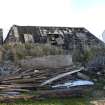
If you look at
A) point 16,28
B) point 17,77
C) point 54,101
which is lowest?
point 54,101

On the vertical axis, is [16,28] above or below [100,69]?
above

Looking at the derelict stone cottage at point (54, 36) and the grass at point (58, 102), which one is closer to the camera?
the grass at point (58, 102)

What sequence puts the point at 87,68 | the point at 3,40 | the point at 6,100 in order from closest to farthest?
the point at 6,100
the point at 87,68
the point at 3,40

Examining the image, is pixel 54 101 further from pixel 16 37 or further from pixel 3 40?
pixel 3 40

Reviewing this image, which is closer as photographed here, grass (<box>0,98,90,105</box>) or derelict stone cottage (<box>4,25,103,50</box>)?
grass (<box>0,98,90,105</box>)

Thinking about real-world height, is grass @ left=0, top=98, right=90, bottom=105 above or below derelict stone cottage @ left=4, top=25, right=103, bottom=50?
below

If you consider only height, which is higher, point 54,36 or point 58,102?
point 54,36

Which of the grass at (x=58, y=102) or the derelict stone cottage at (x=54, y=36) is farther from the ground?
the derelict stone cottage at (x=54, y=36)

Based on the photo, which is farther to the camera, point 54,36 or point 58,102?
point 54,36

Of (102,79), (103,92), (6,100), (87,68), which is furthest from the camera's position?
(87,68)

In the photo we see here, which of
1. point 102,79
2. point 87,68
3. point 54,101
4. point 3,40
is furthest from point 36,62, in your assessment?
point 3,40

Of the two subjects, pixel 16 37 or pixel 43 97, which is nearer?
pixel 43 97

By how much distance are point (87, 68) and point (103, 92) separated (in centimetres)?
359

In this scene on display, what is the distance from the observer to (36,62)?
20.1m
